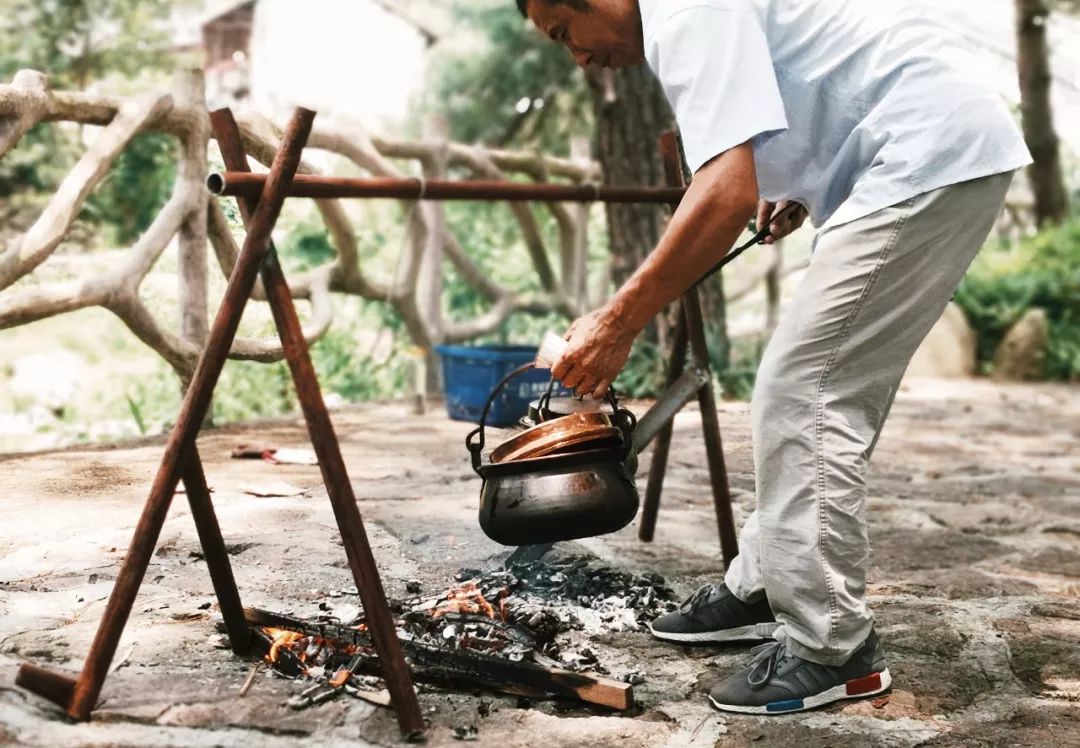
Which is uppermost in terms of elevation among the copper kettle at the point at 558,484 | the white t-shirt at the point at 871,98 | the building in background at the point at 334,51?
the building in background at the point at 334,51

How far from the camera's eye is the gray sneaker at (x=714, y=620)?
2738mm

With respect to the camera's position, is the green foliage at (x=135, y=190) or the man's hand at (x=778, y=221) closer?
the man's hand at (x=778, y=221)

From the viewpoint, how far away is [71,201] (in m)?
4.09

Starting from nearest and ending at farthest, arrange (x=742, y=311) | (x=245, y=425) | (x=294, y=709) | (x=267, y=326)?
(x=294, y=709) < (x=267, y=326) < (x=245, y=425) < (x=742, y=311)

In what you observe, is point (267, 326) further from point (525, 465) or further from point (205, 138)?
point (205, 138)

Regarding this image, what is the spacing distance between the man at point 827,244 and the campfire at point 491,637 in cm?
40

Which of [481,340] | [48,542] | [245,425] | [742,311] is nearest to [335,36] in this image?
[742,311]

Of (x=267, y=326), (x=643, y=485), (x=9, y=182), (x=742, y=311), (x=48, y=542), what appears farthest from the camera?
(x=742, y=311)

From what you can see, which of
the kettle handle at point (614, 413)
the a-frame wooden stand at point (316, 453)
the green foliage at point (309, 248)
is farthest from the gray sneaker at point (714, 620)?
the green foliage at point (309, 248)

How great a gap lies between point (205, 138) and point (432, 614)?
2.86 metres

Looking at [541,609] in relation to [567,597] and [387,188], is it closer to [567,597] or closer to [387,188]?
[567,597]

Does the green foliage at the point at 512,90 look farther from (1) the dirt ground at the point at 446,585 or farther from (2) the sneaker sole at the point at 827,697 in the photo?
(2) the sneaker sole at the point at 827,697

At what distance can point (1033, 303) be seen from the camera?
34.8ft

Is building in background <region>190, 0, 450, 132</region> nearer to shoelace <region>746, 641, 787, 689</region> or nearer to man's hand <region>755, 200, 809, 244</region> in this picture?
man's hand <region>755, 200, 809, 244</region>
